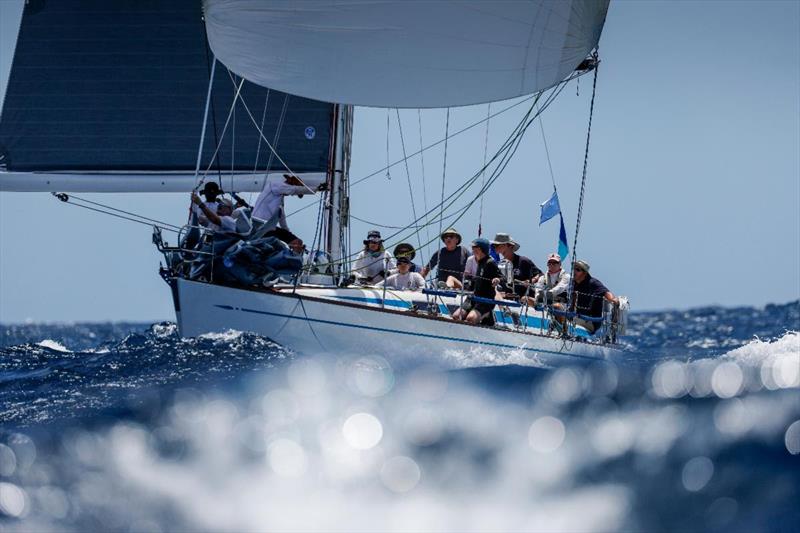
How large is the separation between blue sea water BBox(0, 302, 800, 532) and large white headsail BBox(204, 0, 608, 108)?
4336 millimetres

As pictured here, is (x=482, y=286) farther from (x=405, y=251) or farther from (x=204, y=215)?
(x=204, y=215)

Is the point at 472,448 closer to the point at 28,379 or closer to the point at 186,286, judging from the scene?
the point at 28,379

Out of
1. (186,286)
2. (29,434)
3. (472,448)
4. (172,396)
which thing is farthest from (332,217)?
(472,448)

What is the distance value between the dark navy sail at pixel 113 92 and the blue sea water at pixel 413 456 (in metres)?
9.86

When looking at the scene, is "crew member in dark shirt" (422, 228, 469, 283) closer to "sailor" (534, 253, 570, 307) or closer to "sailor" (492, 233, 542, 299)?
"sailor" (492, 233, 542, 299)

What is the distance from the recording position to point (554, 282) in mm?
12281

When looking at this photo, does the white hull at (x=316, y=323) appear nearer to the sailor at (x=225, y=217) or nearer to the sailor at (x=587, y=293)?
the sailor at (x=225, y=217)

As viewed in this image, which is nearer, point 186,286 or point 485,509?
point 485,509

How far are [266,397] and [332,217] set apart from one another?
6.46m

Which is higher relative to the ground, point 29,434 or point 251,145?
point 251,145

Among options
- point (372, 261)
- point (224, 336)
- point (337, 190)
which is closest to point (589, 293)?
point (372, 261)

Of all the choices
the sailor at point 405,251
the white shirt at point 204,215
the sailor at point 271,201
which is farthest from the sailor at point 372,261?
the white shirt at point 204,215

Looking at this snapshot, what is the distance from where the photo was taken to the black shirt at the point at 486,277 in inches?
422

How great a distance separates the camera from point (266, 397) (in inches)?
256
